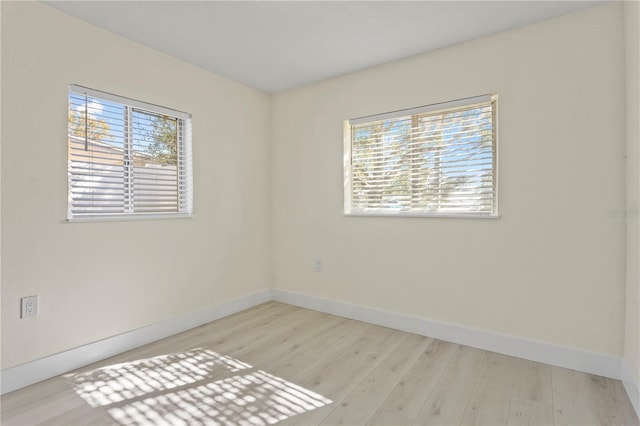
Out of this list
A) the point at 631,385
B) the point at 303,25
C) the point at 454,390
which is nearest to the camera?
the point at 631,385

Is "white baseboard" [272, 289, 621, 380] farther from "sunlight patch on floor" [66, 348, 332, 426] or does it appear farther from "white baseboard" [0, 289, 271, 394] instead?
"sunlight patch on floor" [66, 348, 332, 426]

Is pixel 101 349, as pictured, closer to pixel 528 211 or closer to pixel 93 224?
pixel 93 224

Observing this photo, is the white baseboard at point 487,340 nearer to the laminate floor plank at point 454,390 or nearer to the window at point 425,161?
the laminate floor plank at point 454,390

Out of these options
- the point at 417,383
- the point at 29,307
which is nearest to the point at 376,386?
the point at 417,383

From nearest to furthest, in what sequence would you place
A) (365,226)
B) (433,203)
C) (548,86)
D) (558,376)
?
(558,376) < (548,86) < (433,203) < (365,226)

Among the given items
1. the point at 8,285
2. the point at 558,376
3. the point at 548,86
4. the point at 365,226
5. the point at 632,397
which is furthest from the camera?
the point at 365,226

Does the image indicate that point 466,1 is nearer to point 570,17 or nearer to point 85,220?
point 570,17

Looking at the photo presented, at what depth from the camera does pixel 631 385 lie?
6.05ft

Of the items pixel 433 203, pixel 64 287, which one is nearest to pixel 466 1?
pixel 433 203

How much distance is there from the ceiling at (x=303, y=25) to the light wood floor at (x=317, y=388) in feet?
7.94

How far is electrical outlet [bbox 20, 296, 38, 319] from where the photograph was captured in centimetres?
199

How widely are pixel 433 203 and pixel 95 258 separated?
2.68 meters

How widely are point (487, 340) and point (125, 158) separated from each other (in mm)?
3175

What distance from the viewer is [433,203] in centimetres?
278
